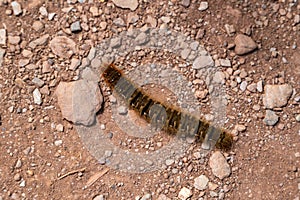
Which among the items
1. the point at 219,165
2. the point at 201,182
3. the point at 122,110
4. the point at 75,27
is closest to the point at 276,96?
the point at 219,165

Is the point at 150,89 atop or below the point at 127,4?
below

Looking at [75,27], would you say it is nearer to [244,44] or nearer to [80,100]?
[80,100]

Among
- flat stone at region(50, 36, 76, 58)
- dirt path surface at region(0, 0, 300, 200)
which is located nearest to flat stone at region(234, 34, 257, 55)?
dirt path surface at region(0, 0, 300, 200)

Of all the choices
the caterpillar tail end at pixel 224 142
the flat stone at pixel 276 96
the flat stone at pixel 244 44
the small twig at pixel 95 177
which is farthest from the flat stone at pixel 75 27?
the flat stone at pixel 276 96

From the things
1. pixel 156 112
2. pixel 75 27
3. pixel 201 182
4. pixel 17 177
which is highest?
pixel 75 27

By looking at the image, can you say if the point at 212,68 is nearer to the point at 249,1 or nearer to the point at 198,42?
the point at 198,42

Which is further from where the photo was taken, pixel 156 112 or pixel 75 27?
pixel 75 27

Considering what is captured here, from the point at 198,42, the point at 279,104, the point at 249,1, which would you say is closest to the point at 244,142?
the point at 279,104

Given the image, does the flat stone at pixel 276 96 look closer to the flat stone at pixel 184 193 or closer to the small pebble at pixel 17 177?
the flat stone at pixel 184 193
